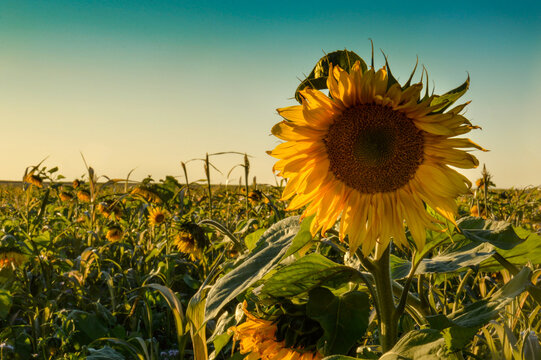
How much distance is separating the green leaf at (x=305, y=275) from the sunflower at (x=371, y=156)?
6 centimetres

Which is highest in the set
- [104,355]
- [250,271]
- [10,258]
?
[250,271]

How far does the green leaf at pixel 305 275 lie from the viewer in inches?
33.5

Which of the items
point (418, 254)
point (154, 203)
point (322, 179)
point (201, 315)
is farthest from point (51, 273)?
point (418, 254)

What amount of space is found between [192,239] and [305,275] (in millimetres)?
1569

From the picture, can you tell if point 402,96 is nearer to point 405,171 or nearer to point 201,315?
point 405,171

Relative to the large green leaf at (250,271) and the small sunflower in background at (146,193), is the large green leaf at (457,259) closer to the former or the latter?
the large green leaf at (250,271)

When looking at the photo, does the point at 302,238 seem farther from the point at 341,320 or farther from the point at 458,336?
the point at 458,336

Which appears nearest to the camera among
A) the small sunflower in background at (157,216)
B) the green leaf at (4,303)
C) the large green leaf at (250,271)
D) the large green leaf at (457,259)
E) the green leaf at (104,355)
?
the large green leaf at (250,271)

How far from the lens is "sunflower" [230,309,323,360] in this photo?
92 centimetres

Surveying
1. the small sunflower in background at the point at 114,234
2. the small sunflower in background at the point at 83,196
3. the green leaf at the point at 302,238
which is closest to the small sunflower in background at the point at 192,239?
the small sunflower in background at the point at 114,234

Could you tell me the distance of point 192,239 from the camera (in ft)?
7.69

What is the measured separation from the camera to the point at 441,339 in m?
0.63

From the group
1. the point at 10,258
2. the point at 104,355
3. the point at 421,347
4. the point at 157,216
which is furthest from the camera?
the point at 157,216

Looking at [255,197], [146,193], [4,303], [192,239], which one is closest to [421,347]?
[4,303]
